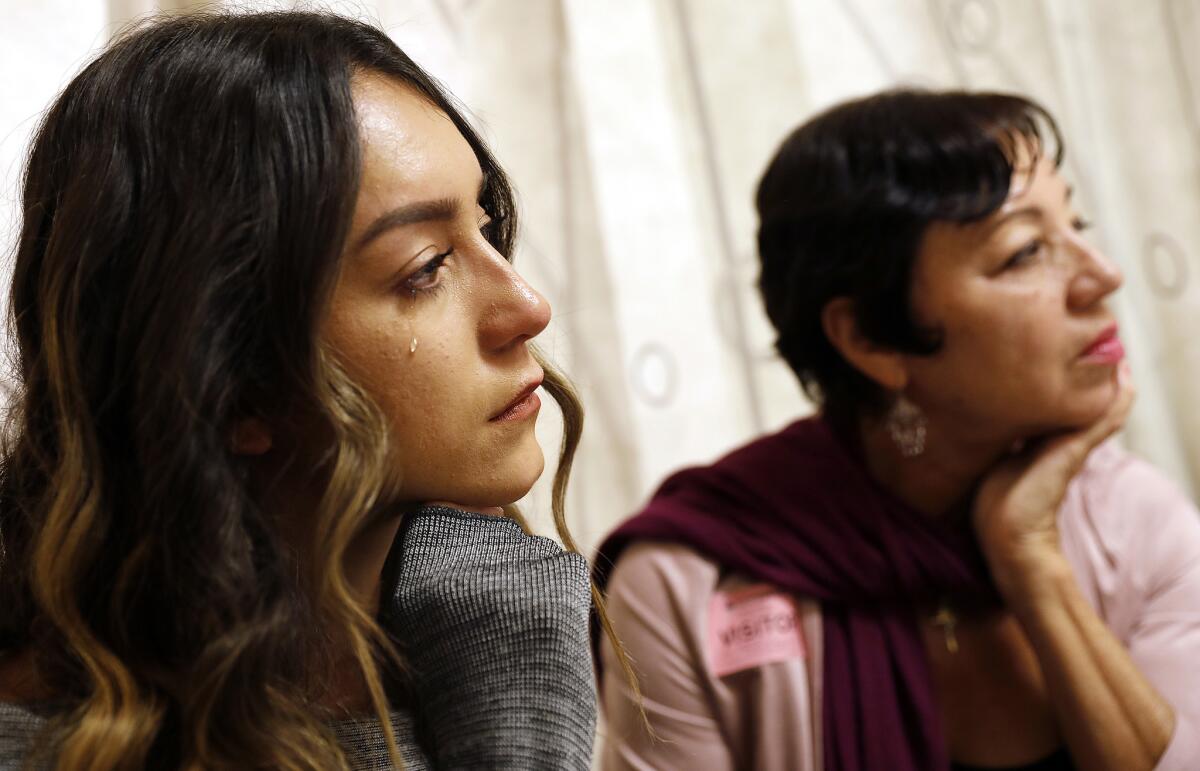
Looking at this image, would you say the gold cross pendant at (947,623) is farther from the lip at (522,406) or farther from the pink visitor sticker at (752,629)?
the lip at (522,406)

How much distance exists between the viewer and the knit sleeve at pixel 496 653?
0.63 meters

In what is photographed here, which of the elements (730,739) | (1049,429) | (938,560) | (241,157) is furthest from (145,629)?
(1049,429)

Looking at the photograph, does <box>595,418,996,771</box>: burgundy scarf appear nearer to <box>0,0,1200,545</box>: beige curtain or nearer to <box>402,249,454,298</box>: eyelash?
<box>0,0,1200,545</box>: beige curtain

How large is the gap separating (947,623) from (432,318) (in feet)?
2.33

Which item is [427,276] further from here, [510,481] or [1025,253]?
[1025,253]

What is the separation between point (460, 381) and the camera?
683 mm

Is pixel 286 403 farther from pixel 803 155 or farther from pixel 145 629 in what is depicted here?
pixel 803 155

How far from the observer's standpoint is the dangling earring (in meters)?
1.19

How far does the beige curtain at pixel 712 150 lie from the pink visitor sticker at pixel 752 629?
298 mm

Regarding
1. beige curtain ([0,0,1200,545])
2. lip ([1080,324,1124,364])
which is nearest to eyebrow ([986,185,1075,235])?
lip ([1080,324,1124,364])

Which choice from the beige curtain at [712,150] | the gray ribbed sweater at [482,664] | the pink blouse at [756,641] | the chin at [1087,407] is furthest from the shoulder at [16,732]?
the chin at [1087,407]

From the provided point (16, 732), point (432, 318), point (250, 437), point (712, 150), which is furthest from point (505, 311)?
point (712, 150)

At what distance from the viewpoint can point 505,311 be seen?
2.31 feet

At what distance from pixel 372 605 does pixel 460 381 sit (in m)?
0.18
